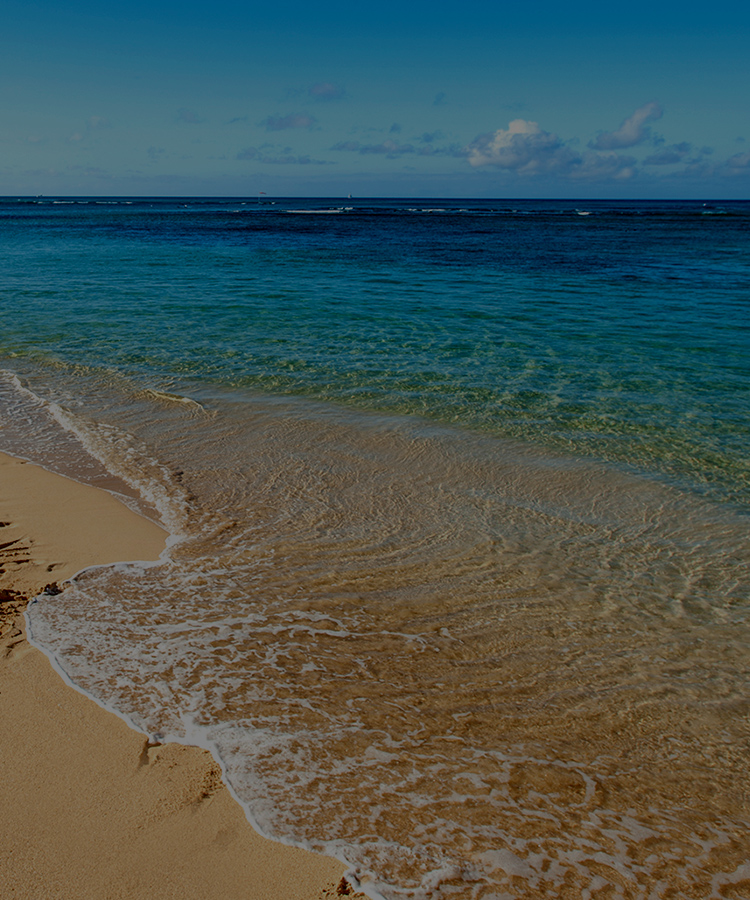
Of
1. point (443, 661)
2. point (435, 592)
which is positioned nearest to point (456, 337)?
point (435, 592)

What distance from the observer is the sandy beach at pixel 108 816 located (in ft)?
8.27

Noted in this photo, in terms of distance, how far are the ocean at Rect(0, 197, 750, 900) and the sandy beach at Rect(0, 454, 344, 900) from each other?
0.44 feet

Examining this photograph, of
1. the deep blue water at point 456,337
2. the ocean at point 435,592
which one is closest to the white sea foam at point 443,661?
the ocean at point 435,592

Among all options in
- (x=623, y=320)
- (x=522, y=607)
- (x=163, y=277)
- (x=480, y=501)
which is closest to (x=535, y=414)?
(x=480, y=501)

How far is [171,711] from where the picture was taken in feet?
11.1

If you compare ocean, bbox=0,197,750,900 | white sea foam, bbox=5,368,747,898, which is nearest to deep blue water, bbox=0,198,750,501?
ocean, bbox=0,197,750,900

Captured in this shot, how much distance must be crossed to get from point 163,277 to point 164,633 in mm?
19484

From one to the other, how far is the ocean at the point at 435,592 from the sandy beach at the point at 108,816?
0.44ft

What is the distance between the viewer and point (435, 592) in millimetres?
4648

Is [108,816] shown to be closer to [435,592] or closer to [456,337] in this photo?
[435,592]

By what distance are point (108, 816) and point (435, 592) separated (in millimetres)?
2539

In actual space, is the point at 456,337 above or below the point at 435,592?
above

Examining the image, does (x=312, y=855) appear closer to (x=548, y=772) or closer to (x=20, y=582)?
(x=548, y=772)

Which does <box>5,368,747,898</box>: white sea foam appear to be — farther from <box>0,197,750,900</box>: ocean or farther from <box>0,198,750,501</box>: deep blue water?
<box>0,198,750,501</box>: deep blue water
